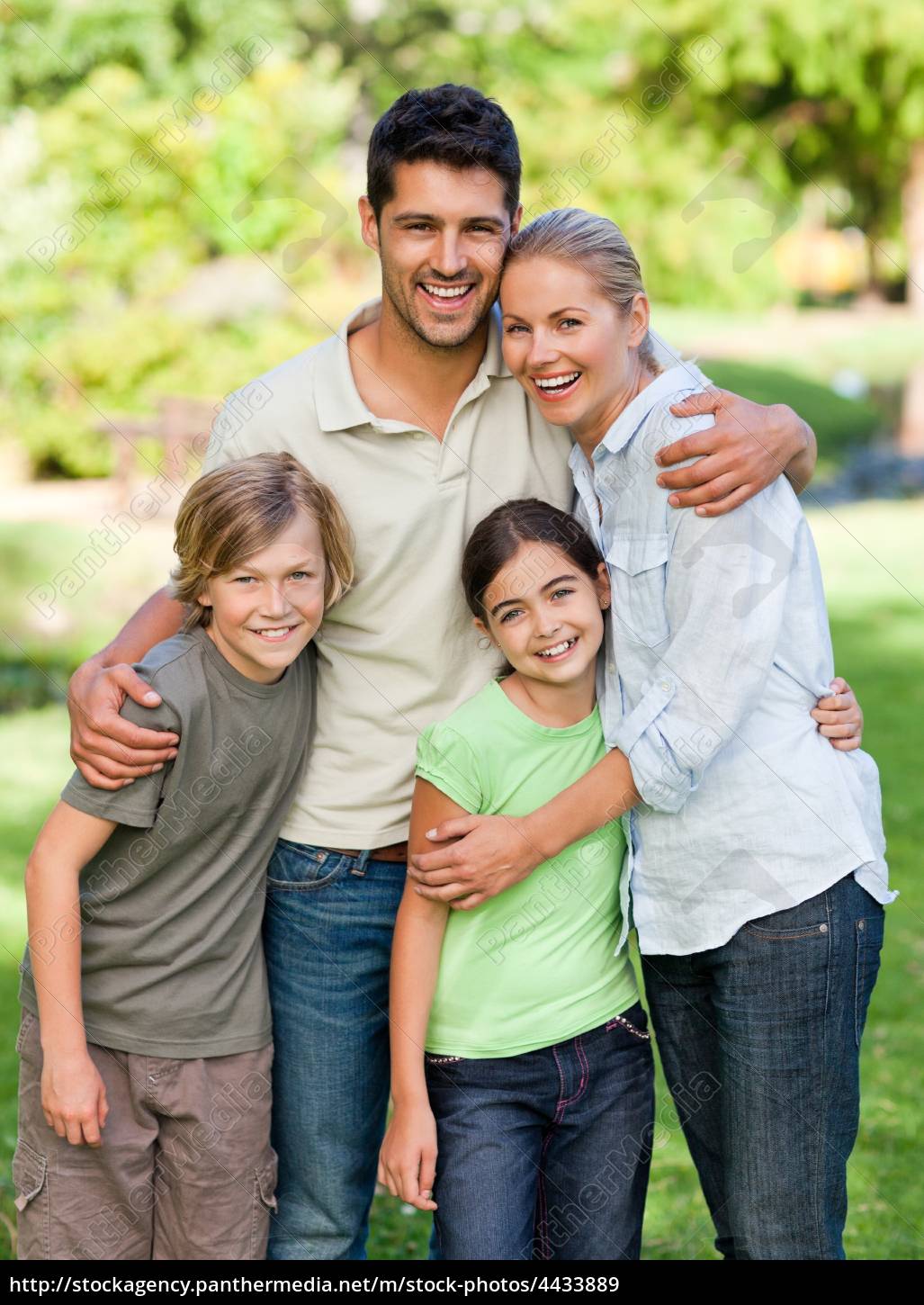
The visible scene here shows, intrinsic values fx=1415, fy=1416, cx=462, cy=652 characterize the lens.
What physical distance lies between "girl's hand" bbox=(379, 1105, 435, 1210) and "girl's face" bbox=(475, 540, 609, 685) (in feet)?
2.37

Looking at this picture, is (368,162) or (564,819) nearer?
(564,819)

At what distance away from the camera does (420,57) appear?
1853 centimetres

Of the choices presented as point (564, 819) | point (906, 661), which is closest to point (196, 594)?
point (564, 819)

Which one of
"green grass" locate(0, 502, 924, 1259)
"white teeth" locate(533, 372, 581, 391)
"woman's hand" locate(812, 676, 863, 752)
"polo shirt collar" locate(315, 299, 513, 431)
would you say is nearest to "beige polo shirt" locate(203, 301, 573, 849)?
"polo shirt collar" locate(315, 299, 513, 431)

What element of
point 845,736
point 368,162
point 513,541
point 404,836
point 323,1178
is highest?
point 368,162

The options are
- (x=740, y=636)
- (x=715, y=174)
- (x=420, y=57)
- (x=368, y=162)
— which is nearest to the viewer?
(x=740, y=636)

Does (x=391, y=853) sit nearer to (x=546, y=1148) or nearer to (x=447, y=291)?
(x=546, y=1148)

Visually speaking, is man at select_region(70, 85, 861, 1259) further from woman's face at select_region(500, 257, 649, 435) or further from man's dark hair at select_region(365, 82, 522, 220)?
woman's face at select_region(500, 257, 649, 435)

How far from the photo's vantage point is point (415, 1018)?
7.32 feet

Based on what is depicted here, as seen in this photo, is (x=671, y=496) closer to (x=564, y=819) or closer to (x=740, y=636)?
(x=740, y=636)

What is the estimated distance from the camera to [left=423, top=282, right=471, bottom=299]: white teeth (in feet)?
7.57

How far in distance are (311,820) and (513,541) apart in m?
0.59

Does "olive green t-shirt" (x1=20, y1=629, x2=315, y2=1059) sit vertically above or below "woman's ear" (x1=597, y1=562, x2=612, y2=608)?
below

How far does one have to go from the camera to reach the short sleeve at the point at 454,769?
2211mm
